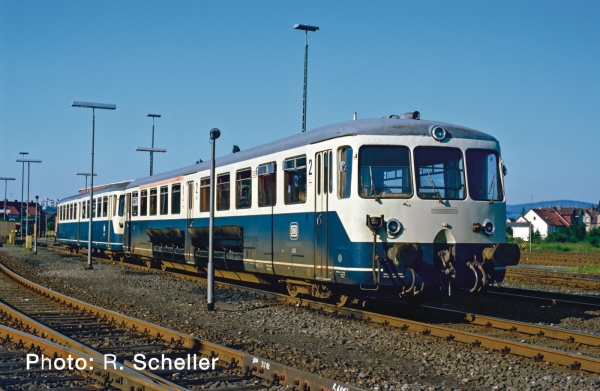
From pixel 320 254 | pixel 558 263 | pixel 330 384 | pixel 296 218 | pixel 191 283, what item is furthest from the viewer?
pixel 558 263

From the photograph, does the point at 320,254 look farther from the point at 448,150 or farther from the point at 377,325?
the point at 448,150

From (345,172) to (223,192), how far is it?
5.95 m

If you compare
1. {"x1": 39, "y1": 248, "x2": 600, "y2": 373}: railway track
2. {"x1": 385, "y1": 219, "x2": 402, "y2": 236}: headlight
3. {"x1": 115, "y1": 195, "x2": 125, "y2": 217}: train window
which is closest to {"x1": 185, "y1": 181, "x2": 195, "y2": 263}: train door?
{"x1": 39, "y1": 248, "x2": 600, "y2": 373}: railway track

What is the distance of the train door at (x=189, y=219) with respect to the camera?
19.6 metres

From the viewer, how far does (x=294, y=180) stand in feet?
44.9

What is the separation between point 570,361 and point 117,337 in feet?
19.9

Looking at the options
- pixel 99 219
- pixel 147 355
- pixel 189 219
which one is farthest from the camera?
pixel 99 219

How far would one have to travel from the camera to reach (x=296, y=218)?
44.3ft

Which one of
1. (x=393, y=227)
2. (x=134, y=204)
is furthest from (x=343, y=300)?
(x=134, y=204)

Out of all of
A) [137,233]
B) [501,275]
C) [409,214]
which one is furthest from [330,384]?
[137,233]

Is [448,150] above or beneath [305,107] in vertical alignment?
beneath

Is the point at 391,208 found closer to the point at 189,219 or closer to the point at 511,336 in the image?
the point at 511,336

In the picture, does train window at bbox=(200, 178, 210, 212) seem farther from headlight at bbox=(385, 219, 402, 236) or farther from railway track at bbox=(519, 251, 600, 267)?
railway track at bbox=(519, 251, 600, 267)

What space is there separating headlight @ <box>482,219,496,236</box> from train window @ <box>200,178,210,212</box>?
8.23 m
